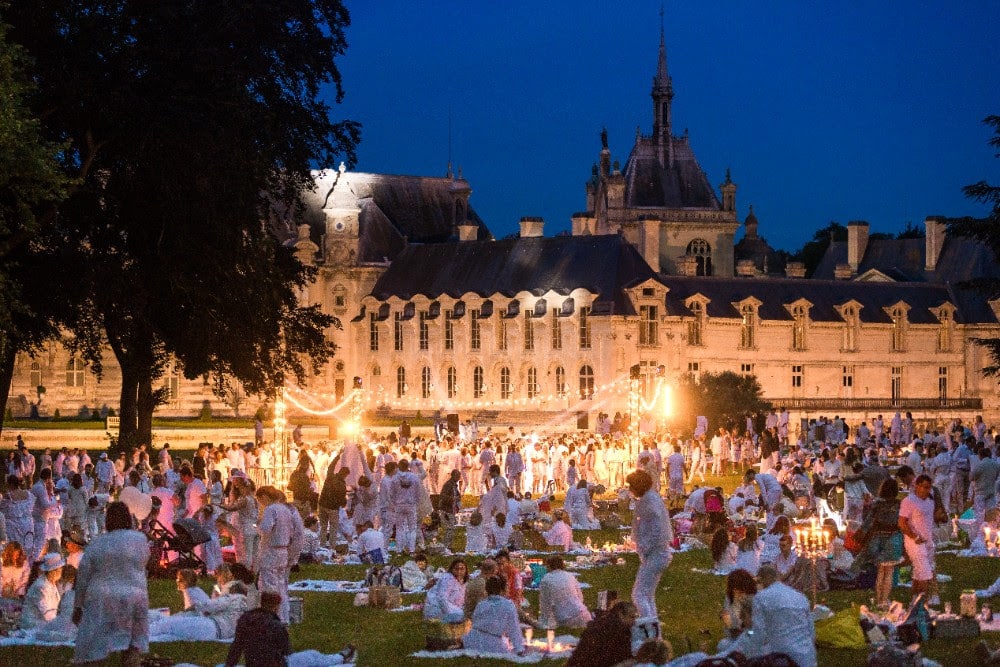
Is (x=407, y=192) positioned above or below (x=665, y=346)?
above

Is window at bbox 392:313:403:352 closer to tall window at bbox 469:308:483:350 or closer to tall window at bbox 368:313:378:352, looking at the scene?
tall window at bbox 368:313:378:352

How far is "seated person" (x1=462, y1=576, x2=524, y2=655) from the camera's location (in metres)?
16.8

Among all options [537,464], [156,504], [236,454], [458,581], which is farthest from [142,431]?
[458,581]

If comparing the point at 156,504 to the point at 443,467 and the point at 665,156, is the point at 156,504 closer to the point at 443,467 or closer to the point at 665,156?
the point at 443,467

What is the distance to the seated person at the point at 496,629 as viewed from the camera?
16828mm

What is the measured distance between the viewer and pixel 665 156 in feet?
312

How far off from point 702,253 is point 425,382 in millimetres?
21907

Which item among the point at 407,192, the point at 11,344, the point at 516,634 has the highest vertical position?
the point at 407,192

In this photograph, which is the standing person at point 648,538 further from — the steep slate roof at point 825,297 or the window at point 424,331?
the window at point 424,331

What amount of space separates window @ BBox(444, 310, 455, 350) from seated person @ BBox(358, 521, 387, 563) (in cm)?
5064

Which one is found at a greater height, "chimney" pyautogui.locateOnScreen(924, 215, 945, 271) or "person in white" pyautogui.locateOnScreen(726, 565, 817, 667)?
"chimney" pyautogui.locateOnScreen(924, 215, 945, 271)

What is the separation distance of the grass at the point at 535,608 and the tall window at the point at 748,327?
49925mm

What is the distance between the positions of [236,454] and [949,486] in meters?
15.2

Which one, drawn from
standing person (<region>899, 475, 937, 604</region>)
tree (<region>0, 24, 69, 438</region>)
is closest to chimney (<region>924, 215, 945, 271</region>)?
tree (<region>0, 24, 69, 438</region>)
